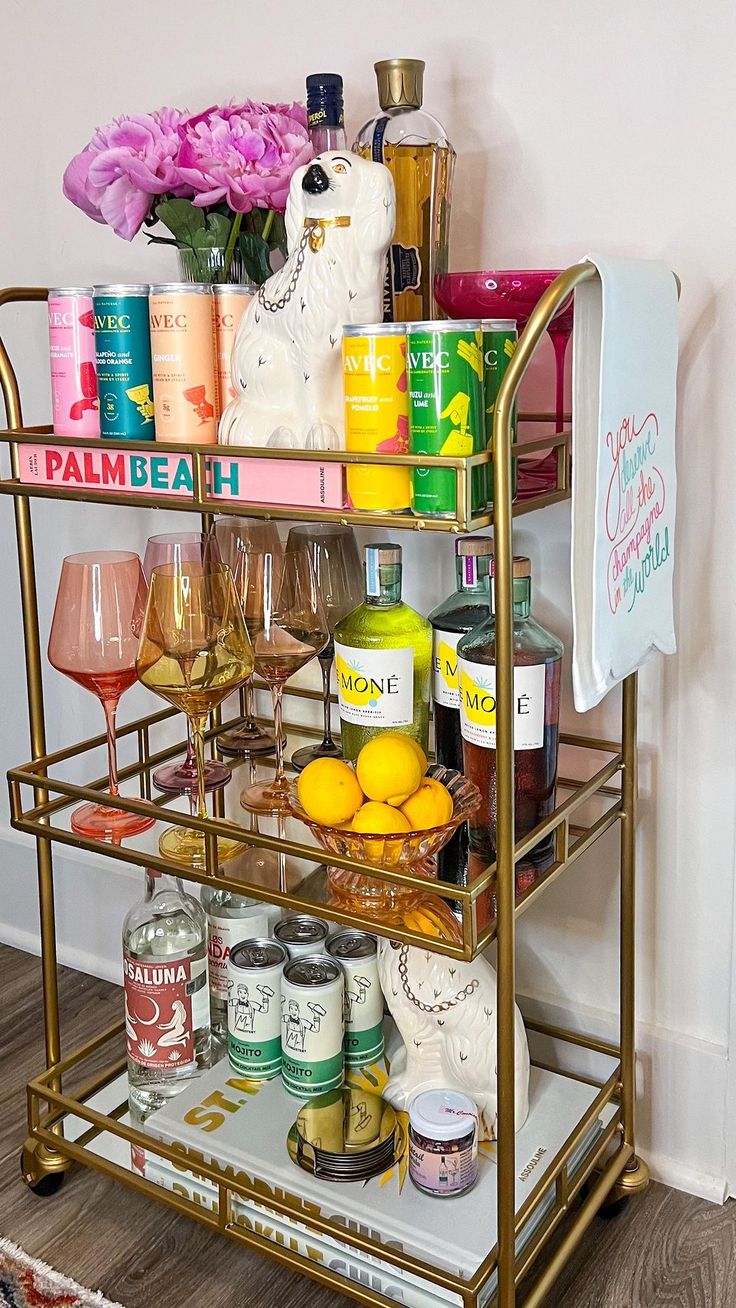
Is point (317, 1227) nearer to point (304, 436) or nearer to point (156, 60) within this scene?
point (304, 436)

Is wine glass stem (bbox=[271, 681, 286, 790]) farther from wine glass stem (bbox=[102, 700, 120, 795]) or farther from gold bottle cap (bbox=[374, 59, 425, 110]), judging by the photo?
gold bottle cap (bbox=[374, 59, 425, 110])

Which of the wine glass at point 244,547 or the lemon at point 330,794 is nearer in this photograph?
the lemon at point 330,794

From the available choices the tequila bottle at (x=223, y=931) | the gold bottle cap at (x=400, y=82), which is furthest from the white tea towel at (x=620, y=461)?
the tequila bottle at (x=223, y=931)

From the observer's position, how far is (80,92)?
5.37 feet

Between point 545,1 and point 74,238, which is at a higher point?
point 545,1

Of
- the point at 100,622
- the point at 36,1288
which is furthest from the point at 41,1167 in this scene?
the point at 100,622

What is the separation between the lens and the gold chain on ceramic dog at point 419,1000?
1281 millimetres

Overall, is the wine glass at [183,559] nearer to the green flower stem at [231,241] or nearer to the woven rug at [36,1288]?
the green flower stem at [231,241]

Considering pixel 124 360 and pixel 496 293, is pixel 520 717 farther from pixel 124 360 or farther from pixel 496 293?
pixel 124 360

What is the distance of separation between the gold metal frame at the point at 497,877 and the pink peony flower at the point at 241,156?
26 cm

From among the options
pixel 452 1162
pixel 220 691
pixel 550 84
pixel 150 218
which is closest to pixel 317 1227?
pixel 452 1162

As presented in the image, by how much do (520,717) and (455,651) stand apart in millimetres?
104

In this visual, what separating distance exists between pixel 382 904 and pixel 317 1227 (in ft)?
1.10

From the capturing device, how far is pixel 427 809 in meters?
1.10
